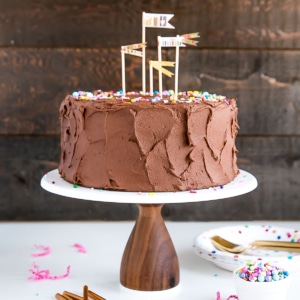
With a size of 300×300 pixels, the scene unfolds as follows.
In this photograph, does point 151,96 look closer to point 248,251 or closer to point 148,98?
point 148,98

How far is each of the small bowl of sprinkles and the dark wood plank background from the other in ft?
2.78

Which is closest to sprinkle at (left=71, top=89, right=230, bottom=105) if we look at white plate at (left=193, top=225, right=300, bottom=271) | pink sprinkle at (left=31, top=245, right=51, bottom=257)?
white plate at (left=193, top=225, right=300, bottom=271)

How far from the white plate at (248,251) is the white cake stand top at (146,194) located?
178 mm

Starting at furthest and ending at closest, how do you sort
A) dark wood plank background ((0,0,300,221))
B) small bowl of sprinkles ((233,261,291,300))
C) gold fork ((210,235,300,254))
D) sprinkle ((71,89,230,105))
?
dark wood plank background ((0,0,300,221))
gold fork ((210,235,300,254))
sprinkle ((71,89,230,105))
small bowl of sprinkles ((233,261,291,300))

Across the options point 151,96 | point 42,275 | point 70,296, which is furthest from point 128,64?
point 70,296

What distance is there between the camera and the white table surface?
4.67 ft

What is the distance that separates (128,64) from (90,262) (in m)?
0.70

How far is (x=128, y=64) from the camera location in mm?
2080

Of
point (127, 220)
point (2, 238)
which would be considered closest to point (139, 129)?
point (2, 238)

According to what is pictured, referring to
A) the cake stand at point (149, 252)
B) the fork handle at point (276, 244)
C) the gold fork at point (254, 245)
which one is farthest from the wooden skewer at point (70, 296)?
the fork handle at point (276, 244)

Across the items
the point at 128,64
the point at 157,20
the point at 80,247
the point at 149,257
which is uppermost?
the point at 157,20

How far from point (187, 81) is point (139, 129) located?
30.8 inches

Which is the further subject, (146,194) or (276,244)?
(276,244)

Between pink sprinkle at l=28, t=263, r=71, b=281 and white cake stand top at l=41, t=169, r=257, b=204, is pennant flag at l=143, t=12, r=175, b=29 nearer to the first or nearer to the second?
white cake stand top at l=41, t=169, r=257, b=204
